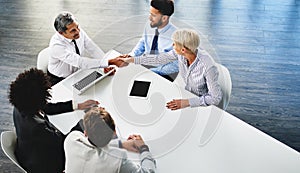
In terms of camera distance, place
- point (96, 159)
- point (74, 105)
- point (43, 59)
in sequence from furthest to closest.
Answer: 1. point (43, 59)
2. point (74, 105)
3. point (96, 159)

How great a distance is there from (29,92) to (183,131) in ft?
2.82

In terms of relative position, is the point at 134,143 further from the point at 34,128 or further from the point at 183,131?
the point at 34,128

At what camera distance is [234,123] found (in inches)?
97.0

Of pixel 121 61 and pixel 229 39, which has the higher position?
pixel 121 61

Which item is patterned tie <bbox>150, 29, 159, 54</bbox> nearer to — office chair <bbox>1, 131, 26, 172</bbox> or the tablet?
the tablet

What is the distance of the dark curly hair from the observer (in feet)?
7.70

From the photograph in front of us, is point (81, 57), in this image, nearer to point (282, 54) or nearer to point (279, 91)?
point (279, 91)

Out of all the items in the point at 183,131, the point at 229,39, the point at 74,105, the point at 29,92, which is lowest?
the point at 229,39

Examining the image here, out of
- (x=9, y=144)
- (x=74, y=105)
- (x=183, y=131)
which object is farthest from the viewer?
(x=74, y=105)

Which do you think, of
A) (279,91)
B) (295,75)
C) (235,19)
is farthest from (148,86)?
(235,19)

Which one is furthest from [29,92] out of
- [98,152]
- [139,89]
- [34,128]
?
[139,89]

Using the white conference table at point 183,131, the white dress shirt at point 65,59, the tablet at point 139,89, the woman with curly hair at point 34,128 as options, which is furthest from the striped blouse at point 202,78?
the woman with curly hair at point 34,128

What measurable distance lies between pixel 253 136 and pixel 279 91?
1775 millimetres

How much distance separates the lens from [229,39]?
16.0ft
